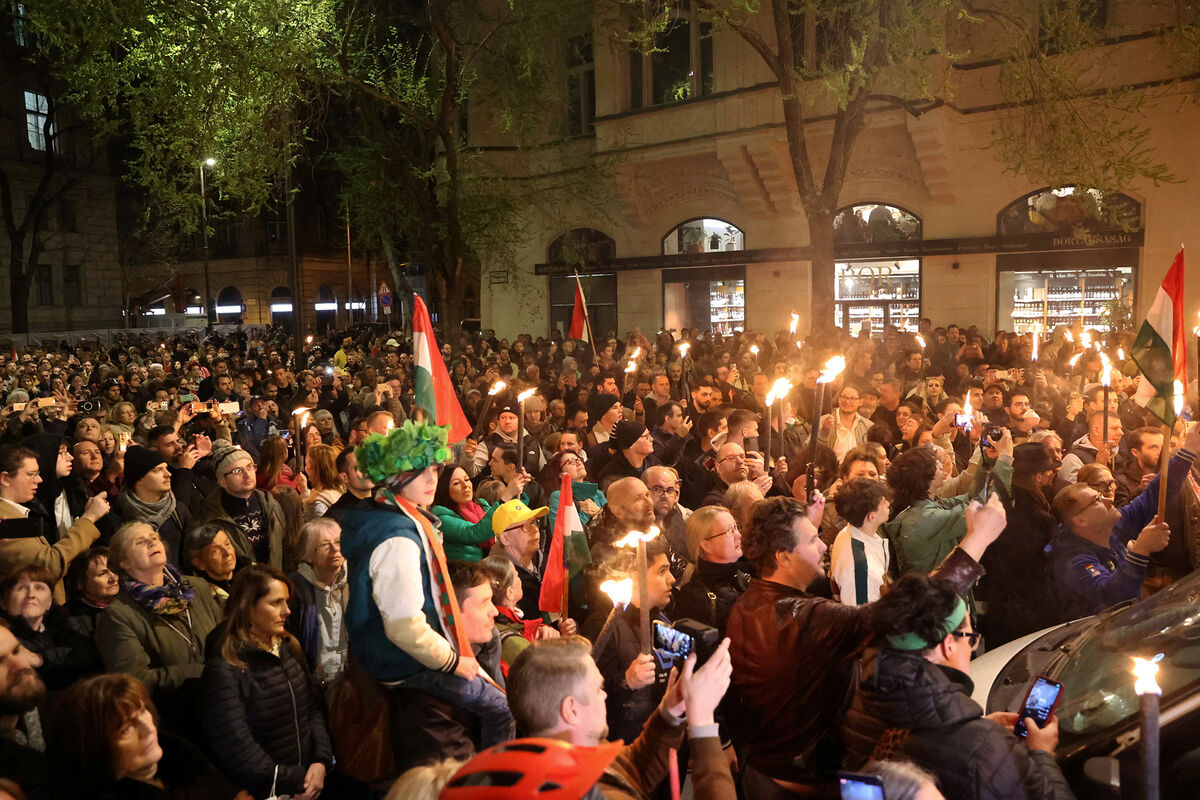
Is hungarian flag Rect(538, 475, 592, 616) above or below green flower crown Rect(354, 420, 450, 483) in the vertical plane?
below

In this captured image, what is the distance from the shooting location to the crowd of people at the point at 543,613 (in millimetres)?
2760

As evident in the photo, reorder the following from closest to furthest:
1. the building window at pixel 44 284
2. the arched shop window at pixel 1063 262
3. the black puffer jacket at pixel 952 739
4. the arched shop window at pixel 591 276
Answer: the black puffer jacket at pixel 952 739 → the arched shop window at pixel 1063 262 → the arched shop window at pixel 591 276 → the building window at pixel 44 284

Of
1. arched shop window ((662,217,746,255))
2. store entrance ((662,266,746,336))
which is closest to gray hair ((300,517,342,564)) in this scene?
store entrance ((662,266,746,336))

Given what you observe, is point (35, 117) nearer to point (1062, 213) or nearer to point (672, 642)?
point (1062, 213)

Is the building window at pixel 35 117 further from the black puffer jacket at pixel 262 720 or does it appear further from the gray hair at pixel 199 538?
the black puffer jacket at pixel 262 720

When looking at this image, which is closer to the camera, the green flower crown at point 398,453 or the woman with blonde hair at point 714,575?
the green flower crown at point 398,453

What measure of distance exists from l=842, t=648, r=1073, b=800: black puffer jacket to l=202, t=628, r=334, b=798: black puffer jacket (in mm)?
2388

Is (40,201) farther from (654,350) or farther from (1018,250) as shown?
(1018,250)

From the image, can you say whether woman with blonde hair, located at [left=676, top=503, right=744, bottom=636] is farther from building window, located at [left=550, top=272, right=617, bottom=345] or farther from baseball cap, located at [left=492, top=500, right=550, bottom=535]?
building window, located at [left=550, top=272, right=617, bottom=345]

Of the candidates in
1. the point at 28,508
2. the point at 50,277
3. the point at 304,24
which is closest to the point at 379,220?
the point at 304,24

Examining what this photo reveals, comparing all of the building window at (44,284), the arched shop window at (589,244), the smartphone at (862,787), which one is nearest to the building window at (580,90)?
the arched shop window at (589,244)

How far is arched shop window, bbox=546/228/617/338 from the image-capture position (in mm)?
26078

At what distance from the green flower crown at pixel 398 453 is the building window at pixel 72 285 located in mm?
49510

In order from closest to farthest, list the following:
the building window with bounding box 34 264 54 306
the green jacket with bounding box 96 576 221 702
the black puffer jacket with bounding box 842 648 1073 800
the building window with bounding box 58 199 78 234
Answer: the black puffer jacket with bounding box 842 648 1073 800 → the green jacket with bounding box 96 576 221 702 → the building window with bounding box 34 264 54 306 → the building window with bounding box 58 199 78 234
